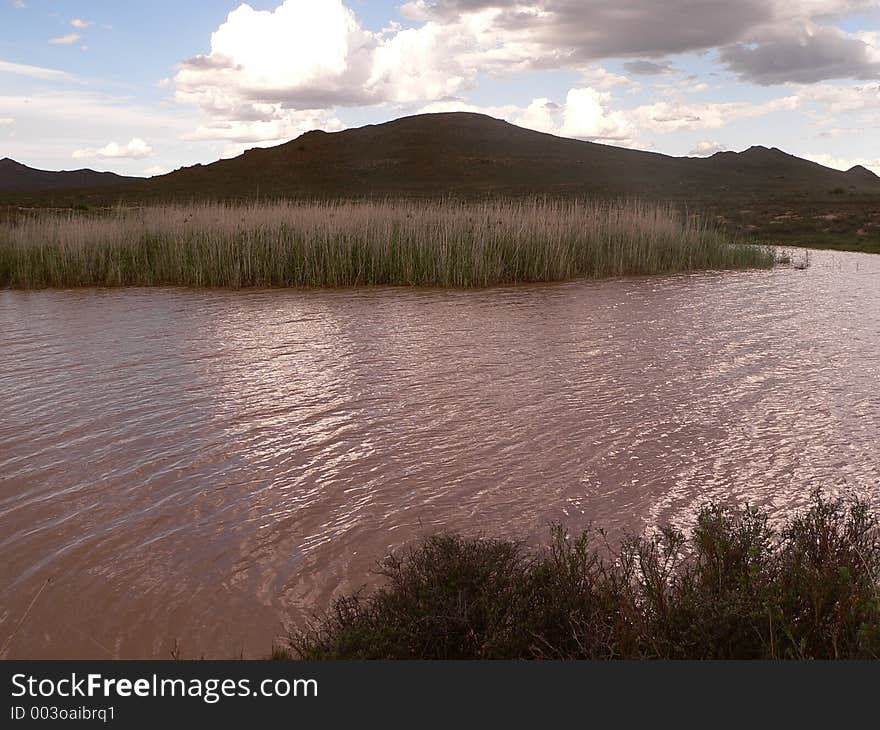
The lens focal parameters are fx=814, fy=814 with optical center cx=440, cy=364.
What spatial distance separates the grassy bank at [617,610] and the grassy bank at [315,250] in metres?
11.5

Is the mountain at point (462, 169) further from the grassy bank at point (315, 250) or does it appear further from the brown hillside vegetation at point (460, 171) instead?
the grassy bank at point (315, 250)

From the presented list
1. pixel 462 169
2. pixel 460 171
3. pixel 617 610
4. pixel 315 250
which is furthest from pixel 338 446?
pixel 462 169

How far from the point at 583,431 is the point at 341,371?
2697mm

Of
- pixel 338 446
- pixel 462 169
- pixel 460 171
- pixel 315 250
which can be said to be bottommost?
pixel 338 446

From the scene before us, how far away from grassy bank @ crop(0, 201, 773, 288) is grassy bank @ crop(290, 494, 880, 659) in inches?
453

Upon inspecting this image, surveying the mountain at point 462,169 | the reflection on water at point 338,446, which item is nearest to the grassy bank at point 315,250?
the reflection on water at point 338,446

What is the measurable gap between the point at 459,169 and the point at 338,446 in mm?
87422

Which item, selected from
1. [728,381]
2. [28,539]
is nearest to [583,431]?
[728,381]

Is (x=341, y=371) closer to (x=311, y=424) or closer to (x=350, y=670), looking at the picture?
(x=311, y=424)

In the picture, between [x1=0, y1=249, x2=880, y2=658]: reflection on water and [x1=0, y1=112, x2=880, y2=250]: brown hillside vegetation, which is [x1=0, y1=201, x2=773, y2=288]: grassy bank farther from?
[x1=0, y1=112, x2=880, y2=250]: brown hillside vegetation

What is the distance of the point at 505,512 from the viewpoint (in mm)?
4043

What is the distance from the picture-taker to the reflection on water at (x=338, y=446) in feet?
11.1

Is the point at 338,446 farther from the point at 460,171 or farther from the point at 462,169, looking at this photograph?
the point at 462,169

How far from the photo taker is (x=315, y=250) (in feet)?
47.8
